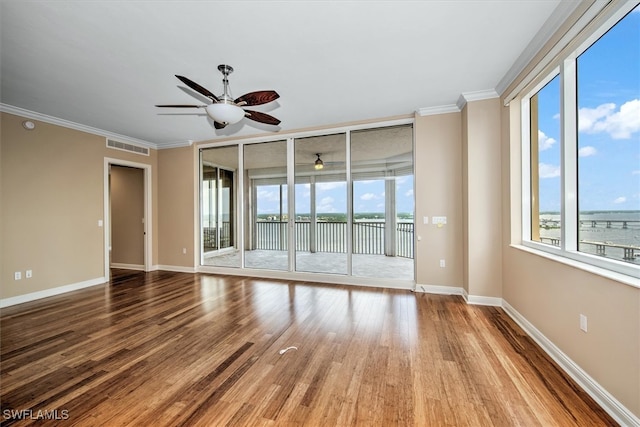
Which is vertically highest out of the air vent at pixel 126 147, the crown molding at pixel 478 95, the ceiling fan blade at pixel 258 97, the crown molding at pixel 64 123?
the crown molding at pixel 478 95

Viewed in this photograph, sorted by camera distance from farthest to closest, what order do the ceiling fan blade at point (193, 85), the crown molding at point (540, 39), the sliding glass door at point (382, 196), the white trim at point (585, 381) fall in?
the sliding glass door at point (382, 196) → the ceiling fan blade at point (193, 85) → the crown molding at point (540, 39) → the white trim at point (585, 381)

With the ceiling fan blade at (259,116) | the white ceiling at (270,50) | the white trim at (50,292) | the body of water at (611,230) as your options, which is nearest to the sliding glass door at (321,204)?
the white ceiling at (270,50)

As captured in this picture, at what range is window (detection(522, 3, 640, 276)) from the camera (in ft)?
5.42

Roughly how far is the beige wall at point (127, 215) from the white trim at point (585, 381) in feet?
22.7

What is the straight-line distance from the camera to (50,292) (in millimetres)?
4035

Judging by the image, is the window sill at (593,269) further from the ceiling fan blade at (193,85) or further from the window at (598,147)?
the ceiling fan blade at (193,85)

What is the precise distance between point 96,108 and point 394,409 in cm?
509

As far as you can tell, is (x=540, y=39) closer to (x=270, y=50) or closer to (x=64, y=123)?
(x=270, y=50)

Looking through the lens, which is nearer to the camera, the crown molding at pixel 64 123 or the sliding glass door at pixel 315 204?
the crown molding at pixel 64 123

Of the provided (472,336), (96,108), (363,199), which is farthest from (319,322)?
(96,108)

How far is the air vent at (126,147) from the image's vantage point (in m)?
4.93

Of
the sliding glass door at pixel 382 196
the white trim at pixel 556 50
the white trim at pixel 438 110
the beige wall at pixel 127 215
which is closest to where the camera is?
the white trim at pixel 556 50

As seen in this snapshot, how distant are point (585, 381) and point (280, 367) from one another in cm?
221

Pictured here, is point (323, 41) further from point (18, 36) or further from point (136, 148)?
point (136, 148)
